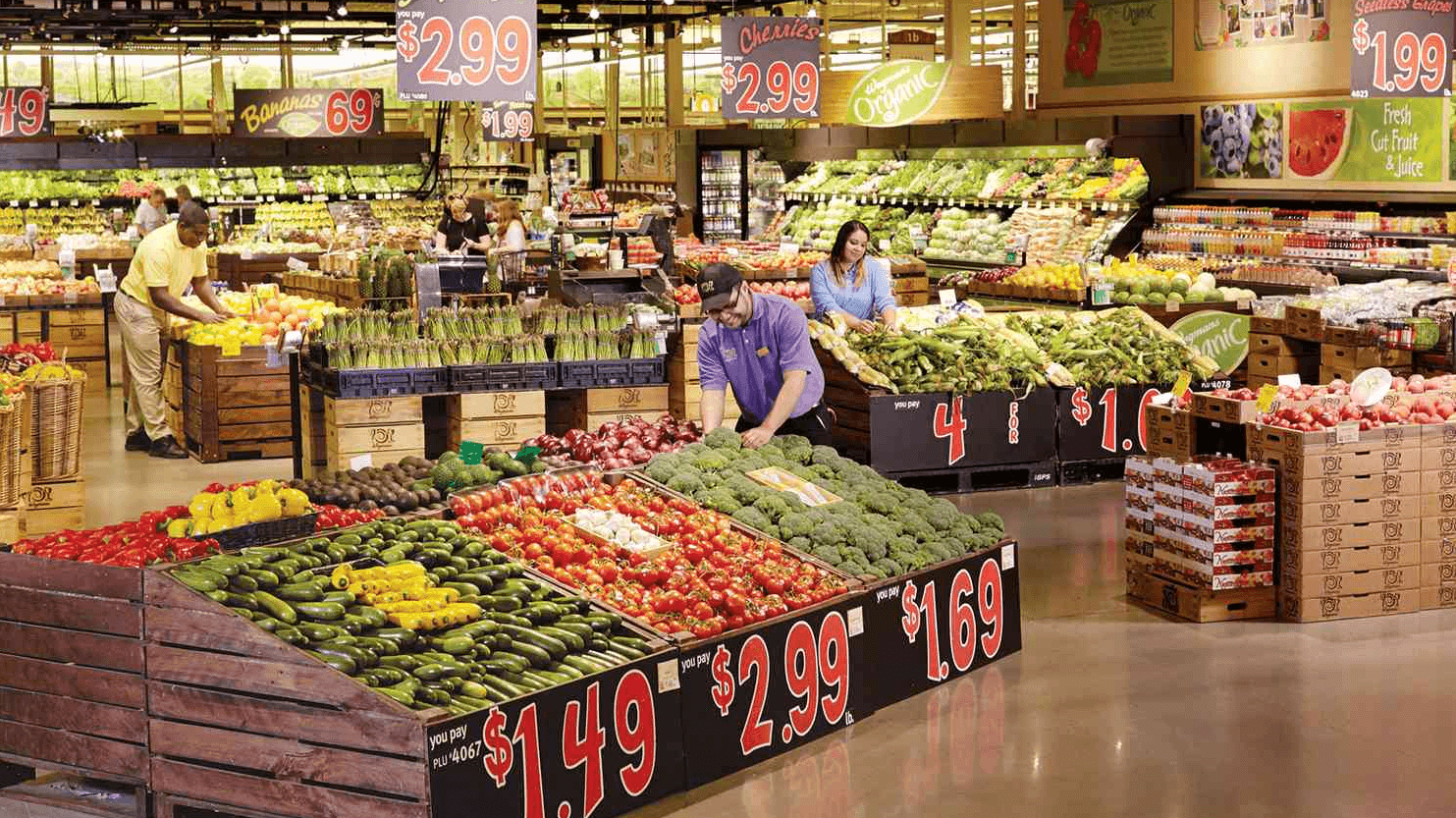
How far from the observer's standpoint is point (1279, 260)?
500 inches

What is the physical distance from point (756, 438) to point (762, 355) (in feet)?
1.53

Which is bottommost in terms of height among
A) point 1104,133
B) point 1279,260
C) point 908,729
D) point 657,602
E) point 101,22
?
point 908,729

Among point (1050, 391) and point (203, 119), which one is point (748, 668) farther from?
point (203, 119)

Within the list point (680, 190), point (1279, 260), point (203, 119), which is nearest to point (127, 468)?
→ point (1279, 260)

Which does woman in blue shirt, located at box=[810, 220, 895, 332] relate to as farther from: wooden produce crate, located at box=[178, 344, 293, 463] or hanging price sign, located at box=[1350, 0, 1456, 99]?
wooden produce crate, located at box=[178, 344, 293, 463]

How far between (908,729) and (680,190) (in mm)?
15739

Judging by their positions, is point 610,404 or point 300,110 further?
point 300,110

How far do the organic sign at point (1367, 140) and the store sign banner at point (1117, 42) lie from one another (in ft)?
7.06

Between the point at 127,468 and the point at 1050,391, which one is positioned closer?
the point at 1050,391

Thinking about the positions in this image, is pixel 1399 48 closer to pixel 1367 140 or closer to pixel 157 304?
pixel 1367 140

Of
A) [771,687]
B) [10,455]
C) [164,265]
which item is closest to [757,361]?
[771,687]

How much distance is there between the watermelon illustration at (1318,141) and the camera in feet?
42.3

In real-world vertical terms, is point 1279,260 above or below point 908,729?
above

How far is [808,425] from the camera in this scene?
732 centimetres
